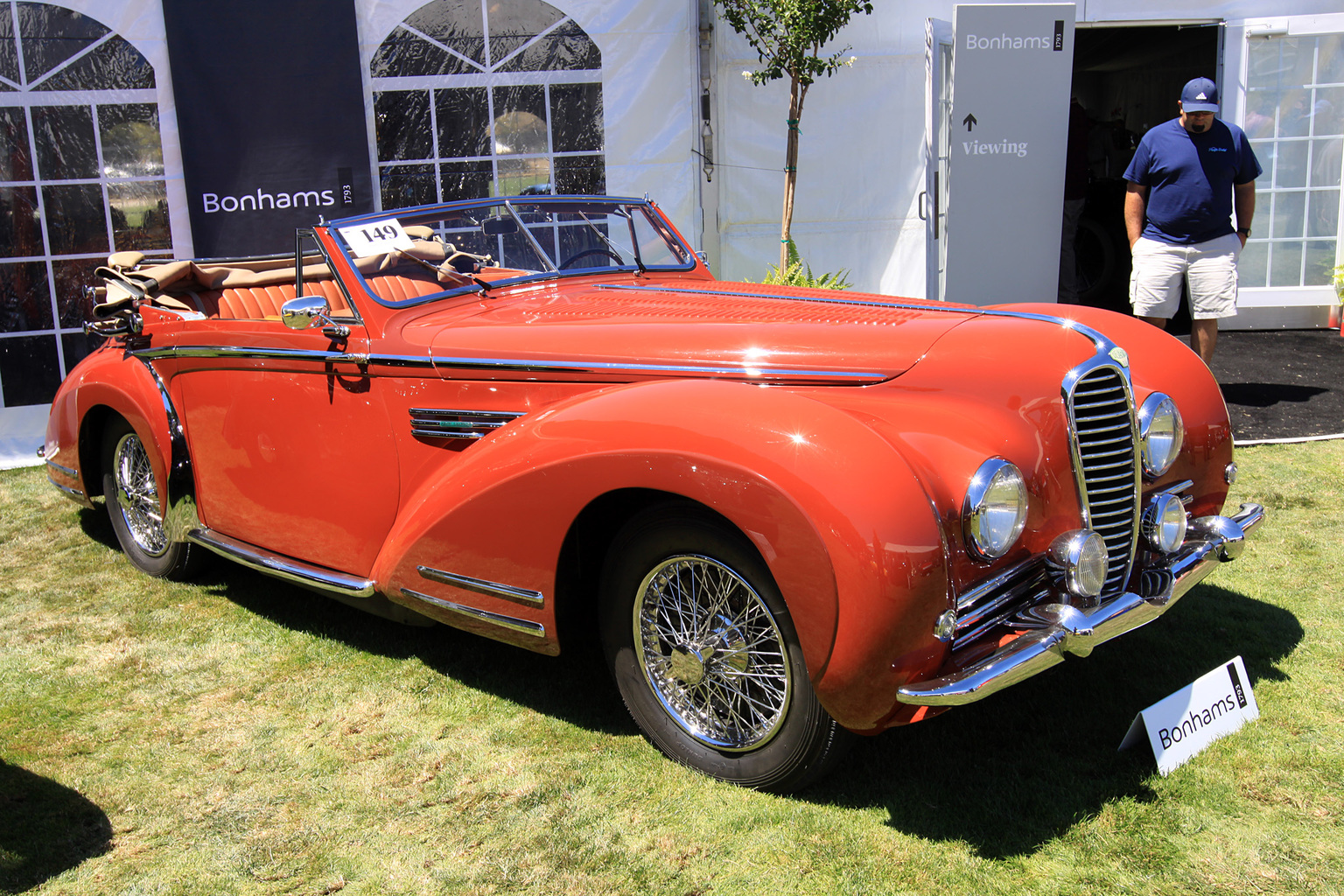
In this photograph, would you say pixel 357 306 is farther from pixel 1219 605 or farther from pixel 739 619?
pixel 1219 605

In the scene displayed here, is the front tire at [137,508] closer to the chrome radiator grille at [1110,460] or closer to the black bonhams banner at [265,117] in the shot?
the black bonhams banner at [265,117]

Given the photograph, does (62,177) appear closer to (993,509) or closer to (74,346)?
(74,346)

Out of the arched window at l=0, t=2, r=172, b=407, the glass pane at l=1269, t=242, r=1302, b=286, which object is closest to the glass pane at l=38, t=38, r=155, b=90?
the arched window at l=0, t=2, r=172, b=407

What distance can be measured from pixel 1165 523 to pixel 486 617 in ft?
6.31

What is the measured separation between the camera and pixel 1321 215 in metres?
9.07

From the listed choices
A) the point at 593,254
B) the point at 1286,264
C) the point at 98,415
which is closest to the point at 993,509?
the point at 593,254

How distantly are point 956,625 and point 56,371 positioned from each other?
7.39 meters

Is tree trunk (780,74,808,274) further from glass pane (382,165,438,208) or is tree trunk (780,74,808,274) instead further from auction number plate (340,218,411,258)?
auction number plate (340,218,411,258)

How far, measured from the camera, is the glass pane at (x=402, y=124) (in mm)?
7582

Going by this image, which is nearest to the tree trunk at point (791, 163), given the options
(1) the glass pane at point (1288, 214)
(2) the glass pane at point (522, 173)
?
(2) the glass pane at point (522, 173)

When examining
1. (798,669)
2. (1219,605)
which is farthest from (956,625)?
(1219,605)

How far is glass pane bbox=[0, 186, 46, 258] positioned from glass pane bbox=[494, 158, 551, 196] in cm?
335

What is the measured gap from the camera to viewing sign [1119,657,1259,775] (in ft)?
8.31

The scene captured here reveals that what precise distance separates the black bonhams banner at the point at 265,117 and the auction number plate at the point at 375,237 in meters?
4.48
